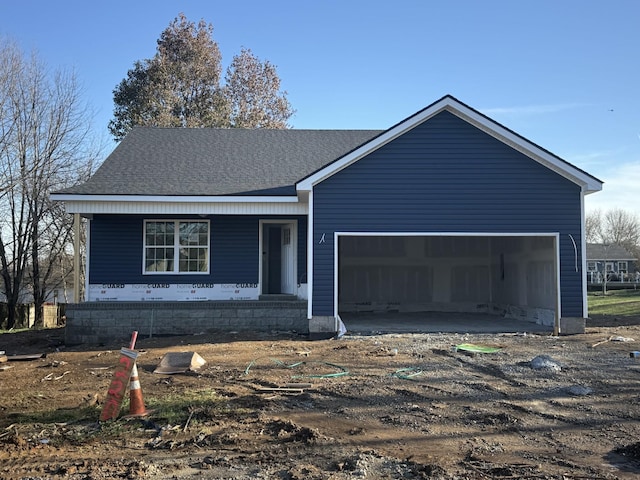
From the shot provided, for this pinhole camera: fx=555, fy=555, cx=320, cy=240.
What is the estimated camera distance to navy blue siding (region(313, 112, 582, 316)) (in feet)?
44.2

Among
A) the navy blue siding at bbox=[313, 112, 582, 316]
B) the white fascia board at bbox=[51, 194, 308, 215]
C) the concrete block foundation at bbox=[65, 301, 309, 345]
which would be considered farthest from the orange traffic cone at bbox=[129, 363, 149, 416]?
the white fascia board at bbox=[51, 194, 308, 215]

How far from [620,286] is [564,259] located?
44203 millimetres

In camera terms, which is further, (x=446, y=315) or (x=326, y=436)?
(x=446, y=315)

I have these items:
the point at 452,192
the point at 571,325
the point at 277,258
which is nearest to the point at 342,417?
the point at 452,192

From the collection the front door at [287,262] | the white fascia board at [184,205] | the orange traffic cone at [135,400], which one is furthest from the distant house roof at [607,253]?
the orange traffic cone at [135,400]

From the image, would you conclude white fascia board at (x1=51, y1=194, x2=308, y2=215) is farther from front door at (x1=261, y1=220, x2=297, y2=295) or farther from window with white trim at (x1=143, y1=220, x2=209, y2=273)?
front door at (x1=261, y1=220, x2=297, y2=295)

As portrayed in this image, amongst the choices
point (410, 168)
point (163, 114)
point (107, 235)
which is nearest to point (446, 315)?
point (410, 168)

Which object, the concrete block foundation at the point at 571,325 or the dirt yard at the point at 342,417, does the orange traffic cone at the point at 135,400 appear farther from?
the concrete block foundation at the point at 571,325

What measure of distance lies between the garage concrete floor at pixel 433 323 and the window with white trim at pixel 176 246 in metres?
4.62

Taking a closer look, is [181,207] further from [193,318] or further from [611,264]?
[611,264]

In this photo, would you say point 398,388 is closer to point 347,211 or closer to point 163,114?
point 347,211

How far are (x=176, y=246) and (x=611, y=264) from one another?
5803cm

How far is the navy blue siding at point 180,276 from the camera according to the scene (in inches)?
605

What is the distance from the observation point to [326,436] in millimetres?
5883
